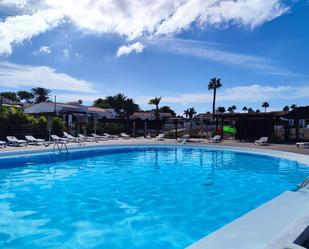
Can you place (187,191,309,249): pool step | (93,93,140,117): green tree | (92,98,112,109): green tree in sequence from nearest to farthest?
1. (187,191,309,249): pool step
2. (93,93,140,117): green tree
3. (92,98,112,109): green tree

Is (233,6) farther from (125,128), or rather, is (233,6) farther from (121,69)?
(125,128)

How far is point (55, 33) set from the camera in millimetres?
15578

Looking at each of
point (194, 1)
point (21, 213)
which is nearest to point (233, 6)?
point (194, 1)

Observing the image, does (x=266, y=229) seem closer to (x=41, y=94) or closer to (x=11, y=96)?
(x=41, y=94)

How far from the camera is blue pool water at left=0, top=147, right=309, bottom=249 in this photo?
19.2ft

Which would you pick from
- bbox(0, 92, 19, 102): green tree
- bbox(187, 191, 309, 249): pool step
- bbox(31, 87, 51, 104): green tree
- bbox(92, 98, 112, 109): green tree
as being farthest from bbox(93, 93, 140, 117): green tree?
bbox(187, 191, 309, 249): pool step

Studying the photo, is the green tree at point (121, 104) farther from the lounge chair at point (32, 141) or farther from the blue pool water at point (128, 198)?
the blue pool water at point (128, 198)

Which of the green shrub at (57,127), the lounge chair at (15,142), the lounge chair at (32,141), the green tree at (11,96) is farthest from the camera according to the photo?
the green tree at (11,96)

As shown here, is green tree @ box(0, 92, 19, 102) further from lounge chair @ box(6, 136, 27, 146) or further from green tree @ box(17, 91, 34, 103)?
lounge chair @ box(6, 136, 27, 146)

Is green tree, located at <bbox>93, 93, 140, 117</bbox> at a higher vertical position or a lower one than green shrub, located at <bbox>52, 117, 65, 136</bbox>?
higher

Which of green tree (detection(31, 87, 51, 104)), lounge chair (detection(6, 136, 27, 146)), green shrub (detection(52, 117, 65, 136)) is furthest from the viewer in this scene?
green tree (detection(31, 87, 51, 104))

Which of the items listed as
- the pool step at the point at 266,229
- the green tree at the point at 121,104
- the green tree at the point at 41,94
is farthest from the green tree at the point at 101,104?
the pool step at the point at 266,229

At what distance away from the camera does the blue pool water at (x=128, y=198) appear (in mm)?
5867

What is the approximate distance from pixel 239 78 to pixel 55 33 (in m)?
16.5
